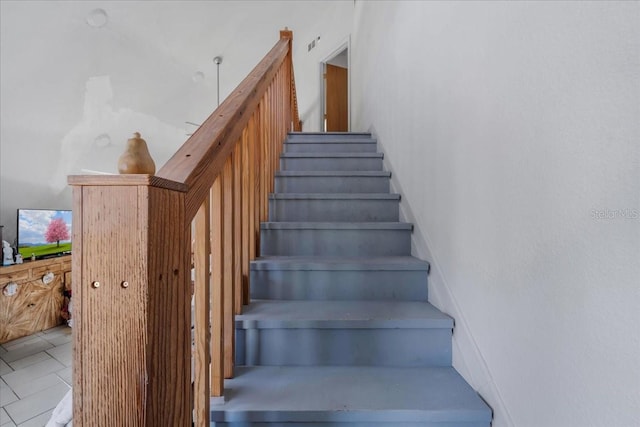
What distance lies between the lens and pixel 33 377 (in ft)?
7.71

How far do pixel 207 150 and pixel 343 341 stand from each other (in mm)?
820

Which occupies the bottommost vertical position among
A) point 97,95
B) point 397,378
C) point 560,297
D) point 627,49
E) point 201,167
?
point 397,378

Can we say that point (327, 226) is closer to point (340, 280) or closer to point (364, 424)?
point (340, 280)

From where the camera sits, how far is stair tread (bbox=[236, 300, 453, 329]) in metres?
1.04

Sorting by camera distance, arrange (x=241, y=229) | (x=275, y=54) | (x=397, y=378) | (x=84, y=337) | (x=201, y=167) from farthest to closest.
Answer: (x=275, y=54) < (x=241, y=229) < (x=397, y=378) < (x=201, y=167) < (x=84, y=337)

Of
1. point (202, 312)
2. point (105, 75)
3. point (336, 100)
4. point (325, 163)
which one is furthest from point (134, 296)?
point (336, 100)

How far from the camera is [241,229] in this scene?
1.10 meters

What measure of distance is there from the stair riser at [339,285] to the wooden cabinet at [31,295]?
327 cm

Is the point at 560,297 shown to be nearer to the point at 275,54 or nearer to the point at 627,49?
the point at 627,49

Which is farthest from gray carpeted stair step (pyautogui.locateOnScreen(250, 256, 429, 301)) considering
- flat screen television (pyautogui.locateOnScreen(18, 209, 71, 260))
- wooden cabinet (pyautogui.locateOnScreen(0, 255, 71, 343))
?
flat screen television (pyautogui.locateOnScreen(18, 209, 71, 260))

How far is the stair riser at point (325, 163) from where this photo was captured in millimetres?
2209

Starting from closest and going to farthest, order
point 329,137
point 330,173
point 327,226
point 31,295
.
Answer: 1. point 327,226
2. point 330,173
3. point 329,137
4. point 31,295

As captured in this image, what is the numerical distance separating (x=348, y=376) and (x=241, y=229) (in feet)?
2.16

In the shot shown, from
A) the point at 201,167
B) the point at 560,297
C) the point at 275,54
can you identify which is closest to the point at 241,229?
the point at 201,167
